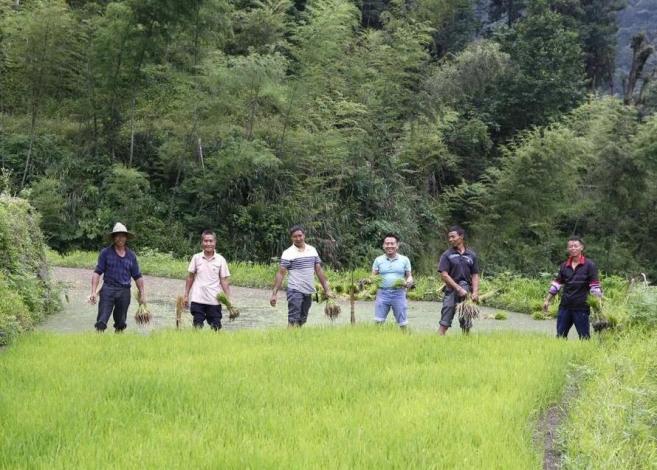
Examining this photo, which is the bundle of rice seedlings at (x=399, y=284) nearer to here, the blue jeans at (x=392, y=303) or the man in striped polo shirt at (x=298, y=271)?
the blue jeans at (x=392, y=303)

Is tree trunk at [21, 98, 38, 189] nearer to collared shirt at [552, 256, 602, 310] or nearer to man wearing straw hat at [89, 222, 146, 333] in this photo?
man wearing straw hat at [89, 222, 146, 333]

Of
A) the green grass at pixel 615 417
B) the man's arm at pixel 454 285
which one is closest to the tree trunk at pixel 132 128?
the man's arm at pixel 454 285

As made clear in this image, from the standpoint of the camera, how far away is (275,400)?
479cm

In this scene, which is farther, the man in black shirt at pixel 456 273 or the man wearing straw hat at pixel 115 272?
the man in black shirt at pixel 456 273

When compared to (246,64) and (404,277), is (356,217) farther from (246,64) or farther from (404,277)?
(404,277)

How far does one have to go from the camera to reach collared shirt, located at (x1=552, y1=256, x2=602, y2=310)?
748 cm

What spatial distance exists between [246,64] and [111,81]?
12.6 feet

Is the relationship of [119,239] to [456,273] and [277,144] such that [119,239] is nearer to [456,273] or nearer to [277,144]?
[456,273]

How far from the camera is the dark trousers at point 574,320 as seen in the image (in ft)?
24.9

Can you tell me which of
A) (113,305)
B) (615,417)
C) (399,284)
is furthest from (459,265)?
(113,305)

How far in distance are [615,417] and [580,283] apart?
3222 mm

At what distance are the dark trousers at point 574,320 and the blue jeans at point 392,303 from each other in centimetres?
176

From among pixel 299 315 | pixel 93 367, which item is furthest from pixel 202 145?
pixel 93 367

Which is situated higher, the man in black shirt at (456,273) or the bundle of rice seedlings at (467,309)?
the man in black shirt at (456,273)
